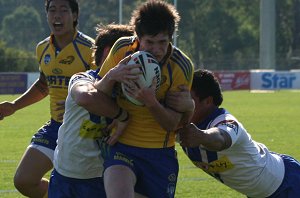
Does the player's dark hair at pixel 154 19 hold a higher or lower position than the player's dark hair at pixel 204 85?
higher

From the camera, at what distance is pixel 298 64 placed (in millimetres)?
58781

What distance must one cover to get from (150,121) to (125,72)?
52 cm

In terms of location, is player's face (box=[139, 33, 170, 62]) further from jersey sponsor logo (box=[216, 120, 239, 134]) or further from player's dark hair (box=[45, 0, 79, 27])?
player's dark hair (box=[45, 0, 79, 27])

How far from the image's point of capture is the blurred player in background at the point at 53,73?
7.58m

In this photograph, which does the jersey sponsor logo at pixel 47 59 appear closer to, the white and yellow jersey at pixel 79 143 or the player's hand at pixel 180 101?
the white and yellow jersey at pixel 79 143

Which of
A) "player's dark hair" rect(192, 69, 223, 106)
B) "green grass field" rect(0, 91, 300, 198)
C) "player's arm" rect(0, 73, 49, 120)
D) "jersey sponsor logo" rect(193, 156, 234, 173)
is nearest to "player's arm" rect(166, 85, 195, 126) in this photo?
"player's dark hair" rect(192, 69, 223, 106)

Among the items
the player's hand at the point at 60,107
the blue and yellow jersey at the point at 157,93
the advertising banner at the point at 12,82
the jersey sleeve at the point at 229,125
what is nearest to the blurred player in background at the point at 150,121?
the blue and yellow jersey at the point at 157,93

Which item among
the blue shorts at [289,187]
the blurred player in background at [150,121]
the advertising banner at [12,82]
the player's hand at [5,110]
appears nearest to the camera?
the blurred player in background at [150,121]

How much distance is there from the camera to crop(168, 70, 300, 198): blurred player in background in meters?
5.70

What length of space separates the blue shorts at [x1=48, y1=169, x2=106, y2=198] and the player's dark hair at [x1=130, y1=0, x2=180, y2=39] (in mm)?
1381

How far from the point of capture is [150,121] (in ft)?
18.3

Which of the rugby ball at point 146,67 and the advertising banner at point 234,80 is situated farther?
the advertising banner at point 234,80

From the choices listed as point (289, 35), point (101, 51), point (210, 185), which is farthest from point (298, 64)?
point (101, 51)

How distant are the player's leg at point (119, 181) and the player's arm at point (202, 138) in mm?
429
